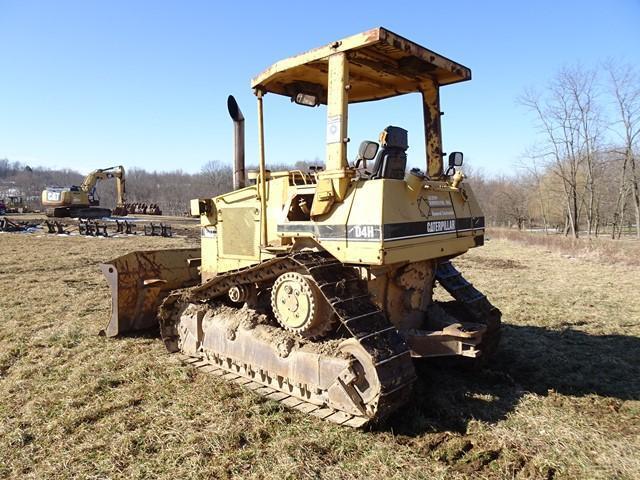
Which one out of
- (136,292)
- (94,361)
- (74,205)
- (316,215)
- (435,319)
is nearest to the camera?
(316,215)

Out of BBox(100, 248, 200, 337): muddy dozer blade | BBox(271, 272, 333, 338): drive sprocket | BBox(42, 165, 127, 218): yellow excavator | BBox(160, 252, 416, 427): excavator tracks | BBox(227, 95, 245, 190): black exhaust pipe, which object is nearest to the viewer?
BBox(160, 252, 416, 427): excavator tracks

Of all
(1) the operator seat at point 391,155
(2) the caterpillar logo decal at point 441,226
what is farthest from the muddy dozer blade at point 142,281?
(2) the caterpillar logo decal at point 441,226

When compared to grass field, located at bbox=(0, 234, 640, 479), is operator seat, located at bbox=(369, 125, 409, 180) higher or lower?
higher

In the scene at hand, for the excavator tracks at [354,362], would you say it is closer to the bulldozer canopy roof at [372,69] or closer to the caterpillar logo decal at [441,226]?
the caterpillar logo decal at [441,226]

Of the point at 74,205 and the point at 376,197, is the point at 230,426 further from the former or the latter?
the point at 74,205

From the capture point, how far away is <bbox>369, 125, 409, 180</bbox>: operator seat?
178 inches

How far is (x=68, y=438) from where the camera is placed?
13.4 feet

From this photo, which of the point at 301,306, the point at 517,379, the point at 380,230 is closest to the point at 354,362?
the point at 301,306

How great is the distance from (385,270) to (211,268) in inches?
109

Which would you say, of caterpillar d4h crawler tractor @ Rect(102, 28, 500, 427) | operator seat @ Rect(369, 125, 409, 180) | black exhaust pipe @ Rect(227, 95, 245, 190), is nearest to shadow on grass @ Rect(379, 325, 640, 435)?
caterpillar d4h crawler tractor @ Rect(102, 28, 500, 427)

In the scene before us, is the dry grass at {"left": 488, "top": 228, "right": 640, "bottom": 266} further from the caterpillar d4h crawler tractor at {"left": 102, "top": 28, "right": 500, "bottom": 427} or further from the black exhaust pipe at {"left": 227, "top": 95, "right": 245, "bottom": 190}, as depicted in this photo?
the black exhaust pipe at {"left": 227, "top": 95, "right": 245, "bottom": 190}

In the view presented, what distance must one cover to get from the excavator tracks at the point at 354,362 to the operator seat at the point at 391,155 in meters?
1.02

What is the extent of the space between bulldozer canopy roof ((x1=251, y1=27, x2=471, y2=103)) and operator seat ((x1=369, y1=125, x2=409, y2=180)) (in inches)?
30.5

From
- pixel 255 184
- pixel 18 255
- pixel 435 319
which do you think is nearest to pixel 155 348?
pixel 255 184
